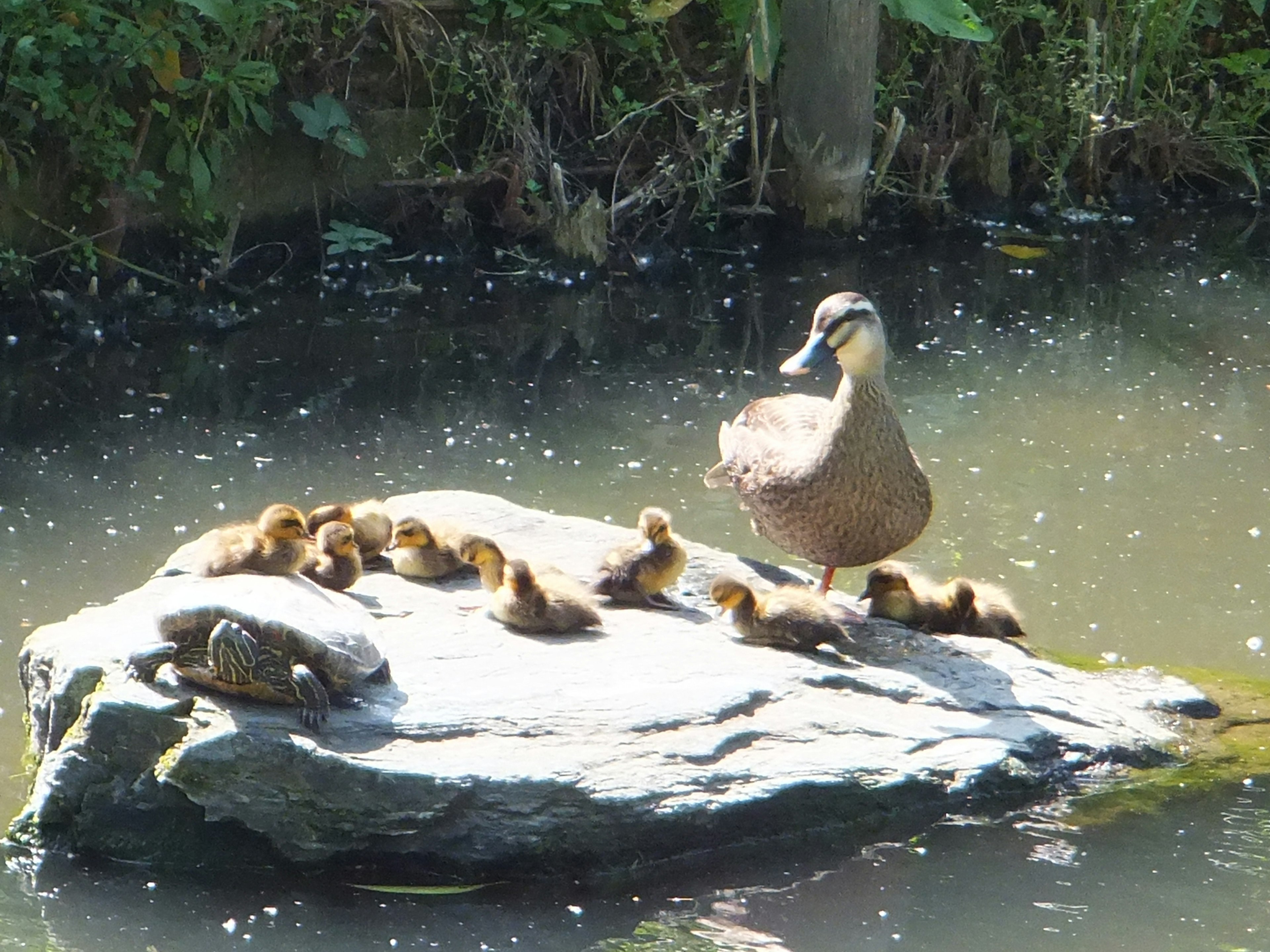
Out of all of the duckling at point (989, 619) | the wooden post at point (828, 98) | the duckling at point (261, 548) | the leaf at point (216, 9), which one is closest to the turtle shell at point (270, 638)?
the duckling at point (261, 548)

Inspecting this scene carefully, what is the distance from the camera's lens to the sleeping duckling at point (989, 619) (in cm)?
474

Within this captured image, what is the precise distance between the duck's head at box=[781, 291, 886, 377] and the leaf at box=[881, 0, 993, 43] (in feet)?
17.9

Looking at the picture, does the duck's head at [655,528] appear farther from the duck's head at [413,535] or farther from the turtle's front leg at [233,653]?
the turtle's front leg at [233,653]

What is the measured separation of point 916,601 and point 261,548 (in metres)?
1.87

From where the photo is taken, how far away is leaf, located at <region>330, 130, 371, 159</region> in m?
9.09

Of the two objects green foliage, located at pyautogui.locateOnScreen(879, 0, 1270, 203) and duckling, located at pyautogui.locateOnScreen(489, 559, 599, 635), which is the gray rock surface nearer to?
duckling, located at pyautogui.locateOnScreen(489, 559, 599, 635)

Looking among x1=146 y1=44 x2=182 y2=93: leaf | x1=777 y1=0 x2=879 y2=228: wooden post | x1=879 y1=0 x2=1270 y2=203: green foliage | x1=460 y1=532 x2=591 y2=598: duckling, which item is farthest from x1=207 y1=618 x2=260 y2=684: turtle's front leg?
x1=879 y1=0 x2=1270 y2=203: green foliage

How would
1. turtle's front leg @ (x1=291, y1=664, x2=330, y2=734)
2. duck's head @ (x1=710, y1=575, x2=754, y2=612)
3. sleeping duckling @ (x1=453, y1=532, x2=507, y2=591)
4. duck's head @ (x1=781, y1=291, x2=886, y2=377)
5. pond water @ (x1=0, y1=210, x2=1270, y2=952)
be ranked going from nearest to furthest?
1. pond water @ (x1=0, y1=210, x2=1270, y2=952)
2. turtle's front leg @ (x1=291, y1=664, x2=330, y2=734)
3. duck's head @ (x1=710, y1=575, x2=754, y2=612)
4. sleeping duckling @ (x1=453, y1=532, x2=507, y2=591)
5. duck's head @ (x1=781, y1=291, x2=886, y2=377)

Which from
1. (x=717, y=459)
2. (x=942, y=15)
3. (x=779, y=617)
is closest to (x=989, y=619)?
(x=779, y=617)

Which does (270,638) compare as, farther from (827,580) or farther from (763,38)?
(763,38)

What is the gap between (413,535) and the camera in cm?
461

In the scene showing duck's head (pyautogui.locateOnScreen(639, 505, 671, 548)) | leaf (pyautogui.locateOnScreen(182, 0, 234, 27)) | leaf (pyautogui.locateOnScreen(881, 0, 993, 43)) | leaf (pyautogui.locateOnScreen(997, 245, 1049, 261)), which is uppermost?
leaf (pyautogui.locateOnScreen(881, 0, 993, 43))

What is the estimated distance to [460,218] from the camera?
955 cm

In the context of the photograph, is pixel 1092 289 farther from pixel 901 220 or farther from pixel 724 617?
pixel 724 617
